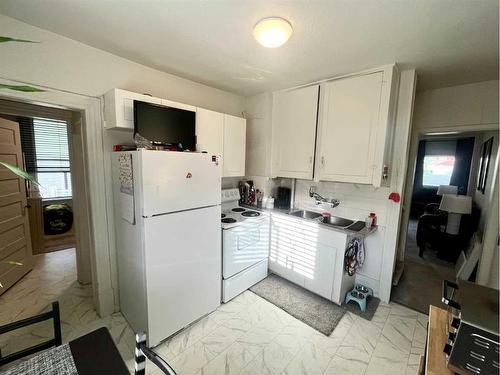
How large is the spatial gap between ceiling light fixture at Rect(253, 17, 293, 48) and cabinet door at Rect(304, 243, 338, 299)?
1.92 m

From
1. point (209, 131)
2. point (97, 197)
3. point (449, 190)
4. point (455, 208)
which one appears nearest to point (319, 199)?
point (209, 131)

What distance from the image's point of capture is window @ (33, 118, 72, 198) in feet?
12.2

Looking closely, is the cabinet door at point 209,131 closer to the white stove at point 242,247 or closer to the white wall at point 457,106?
the white stove at point 242,247

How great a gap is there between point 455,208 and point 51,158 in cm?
657

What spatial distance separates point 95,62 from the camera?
1871 millimetres

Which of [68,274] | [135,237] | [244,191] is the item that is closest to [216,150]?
[244,191]

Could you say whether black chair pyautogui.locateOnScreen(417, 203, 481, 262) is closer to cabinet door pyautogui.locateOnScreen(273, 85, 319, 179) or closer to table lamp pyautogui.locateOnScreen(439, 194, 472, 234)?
table lamp pyautogui.locateOnScreen(439, 194, 472, 234)

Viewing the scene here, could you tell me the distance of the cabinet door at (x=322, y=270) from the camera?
7.47ft

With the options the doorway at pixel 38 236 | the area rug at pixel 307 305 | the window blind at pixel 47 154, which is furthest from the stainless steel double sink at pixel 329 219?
the window blind at pixel 47 154

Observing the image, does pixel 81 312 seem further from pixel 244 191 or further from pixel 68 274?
pixel 244 191

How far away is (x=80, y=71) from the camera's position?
1808 millimetres

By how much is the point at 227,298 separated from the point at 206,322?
0.33 metres

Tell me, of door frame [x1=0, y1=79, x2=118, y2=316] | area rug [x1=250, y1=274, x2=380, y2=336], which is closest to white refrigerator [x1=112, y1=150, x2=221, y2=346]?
door frame [x1=0, y1=79, x2=118, y2=316]

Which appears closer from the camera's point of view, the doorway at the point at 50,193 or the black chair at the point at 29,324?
the black chair at the point at 29,324
